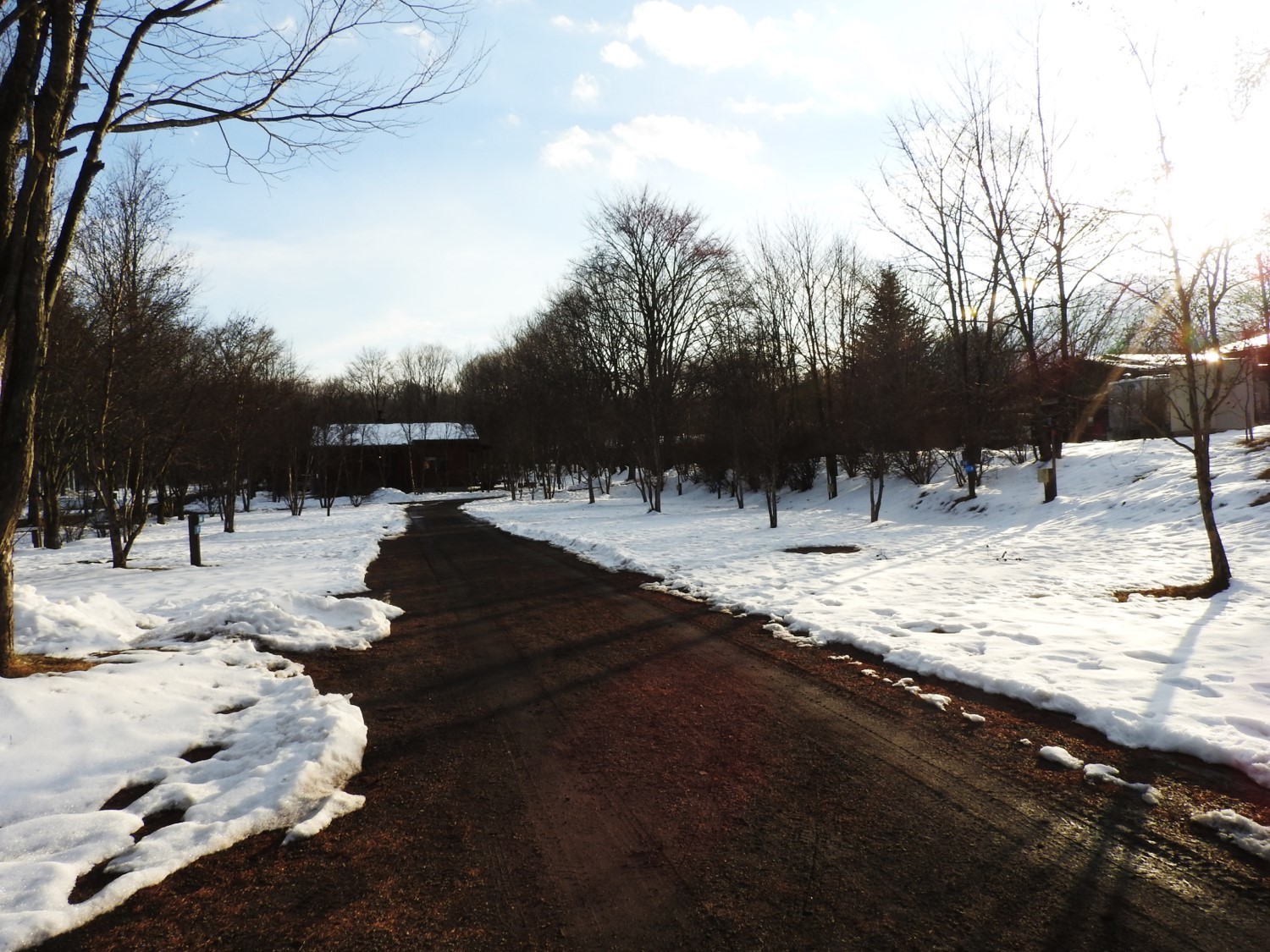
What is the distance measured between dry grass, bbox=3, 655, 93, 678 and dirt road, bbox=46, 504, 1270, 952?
2372mm

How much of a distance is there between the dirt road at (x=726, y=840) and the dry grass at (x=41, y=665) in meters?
2.37

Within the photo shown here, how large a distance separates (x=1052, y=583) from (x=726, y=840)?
8.13 metres

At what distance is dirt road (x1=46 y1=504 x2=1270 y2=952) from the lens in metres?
2.53

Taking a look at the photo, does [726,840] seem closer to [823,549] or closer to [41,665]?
[41,665]

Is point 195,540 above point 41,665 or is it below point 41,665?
above

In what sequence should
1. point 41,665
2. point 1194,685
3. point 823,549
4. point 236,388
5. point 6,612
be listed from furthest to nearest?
point 236,388
point 823,549
point 41,665
point 6,612
point 1194,685

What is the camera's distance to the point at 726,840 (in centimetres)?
313

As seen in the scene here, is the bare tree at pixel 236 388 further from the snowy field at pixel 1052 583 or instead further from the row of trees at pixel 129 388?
the snowy field at pixel 1052 583

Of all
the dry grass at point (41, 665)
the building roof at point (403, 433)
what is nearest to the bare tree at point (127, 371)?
the dry grass at point (41, 665)

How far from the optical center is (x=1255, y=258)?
938 centimetres

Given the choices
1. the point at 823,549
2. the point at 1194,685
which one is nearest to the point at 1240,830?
the point at 1194,685

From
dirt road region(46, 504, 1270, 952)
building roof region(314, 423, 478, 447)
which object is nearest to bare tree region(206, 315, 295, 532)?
dirt road region(46, 504, 1270, 952)

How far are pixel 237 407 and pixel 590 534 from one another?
12.3m

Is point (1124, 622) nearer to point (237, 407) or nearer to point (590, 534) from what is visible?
point (590, 534)
